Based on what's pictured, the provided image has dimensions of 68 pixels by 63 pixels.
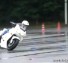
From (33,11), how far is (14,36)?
29.5 meters

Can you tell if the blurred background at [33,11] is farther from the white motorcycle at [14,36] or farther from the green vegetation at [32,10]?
the white motorcycle at [14,36]

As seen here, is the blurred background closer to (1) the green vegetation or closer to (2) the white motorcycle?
(1) the green vegetation

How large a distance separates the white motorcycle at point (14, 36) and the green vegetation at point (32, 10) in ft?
93.6

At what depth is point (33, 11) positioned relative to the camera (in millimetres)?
45875

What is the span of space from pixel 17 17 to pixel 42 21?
10.0 feet

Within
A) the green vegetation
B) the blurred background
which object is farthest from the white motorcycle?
the green vegetation

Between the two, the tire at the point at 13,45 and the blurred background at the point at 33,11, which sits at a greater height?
the blurred background at the point at 33,11

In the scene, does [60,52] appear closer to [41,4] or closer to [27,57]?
[27,57]

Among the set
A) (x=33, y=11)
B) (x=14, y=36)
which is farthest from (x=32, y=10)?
(x=14, y=36)

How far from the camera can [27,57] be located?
1394 cm

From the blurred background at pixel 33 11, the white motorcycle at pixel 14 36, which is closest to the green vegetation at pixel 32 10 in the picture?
the blurred background at pixel 33 11

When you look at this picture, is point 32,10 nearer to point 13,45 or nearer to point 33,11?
point 33,11

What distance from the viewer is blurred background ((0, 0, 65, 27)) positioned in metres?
45.8

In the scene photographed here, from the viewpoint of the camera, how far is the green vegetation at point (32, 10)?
45750 millimetres
